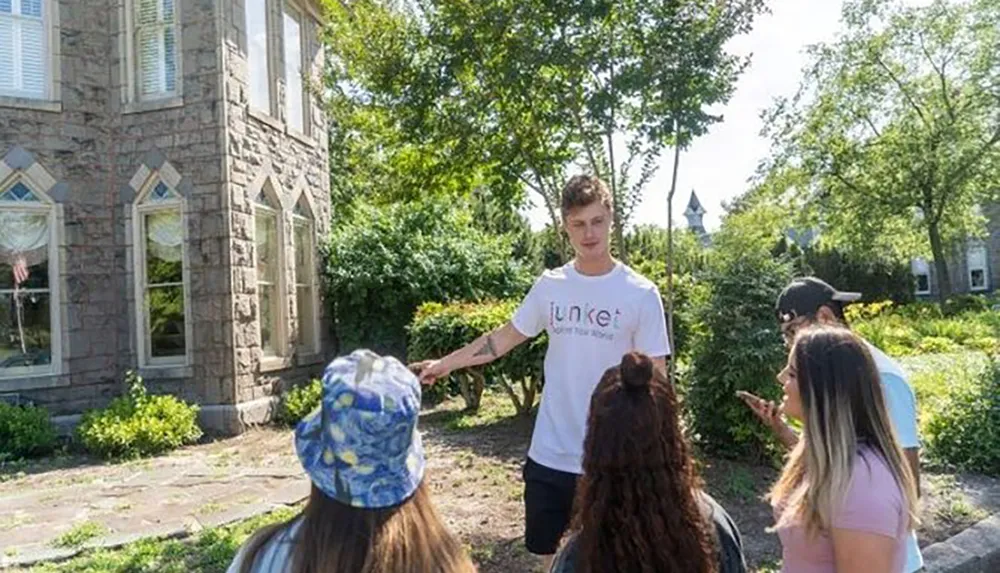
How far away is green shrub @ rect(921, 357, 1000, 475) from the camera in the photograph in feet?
18.3

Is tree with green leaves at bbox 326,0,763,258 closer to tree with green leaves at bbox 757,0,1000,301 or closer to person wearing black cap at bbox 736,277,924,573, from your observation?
person wearing black cap at bbox 736,277,924,573

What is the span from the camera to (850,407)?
1855mm

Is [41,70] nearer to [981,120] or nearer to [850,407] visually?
[850,407]

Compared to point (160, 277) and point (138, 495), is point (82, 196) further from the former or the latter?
point (138, 495)

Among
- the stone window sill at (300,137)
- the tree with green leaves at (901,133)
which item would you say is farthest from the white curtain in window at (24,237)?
the tree with green leaves at (901,133)

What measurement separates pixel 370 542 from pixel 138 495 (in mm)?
5113

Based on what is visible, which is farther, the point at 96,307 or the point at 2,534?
the point at 96,307

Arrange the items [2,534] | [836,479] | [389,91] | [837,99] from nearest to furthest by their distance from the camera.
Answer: [836,479] → [2,534] → [389,91] → [837,99]

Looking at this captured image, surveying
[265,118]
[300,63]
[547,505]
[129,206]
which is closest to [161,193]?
[129,206]

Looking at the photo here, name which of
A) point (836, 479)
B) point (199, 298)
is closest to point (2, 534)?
point (199, 298)

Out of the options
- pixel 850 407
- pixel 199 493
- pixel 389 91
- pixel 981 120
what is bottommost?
pixel 199 493

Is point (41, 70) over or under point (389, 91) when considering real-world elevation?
over

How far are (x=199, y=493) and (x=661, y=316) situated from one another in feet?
14.2

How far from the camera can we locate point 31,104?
26.3 feet
